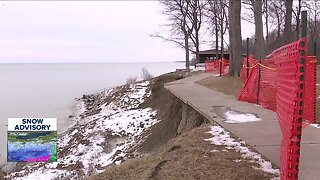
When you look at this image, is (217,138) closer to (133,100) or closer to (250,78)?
(250,78)

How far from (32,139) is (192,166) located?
11.2 ft

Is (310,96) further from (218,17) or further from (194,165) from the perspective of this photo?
(218,17)

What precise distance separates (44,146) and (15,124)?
82cm

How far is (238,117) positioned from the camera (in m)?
9.32

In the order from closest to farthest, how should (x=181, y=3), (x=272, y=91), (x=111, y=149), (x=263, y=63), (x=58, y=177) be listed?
(x=272, y=91), (x=58, y=177), (x=263, y=63), (x=111, y=149), (x=181, y=3)

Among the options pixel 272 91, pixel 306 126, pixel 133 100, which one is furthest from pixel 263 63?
pixel 133 100

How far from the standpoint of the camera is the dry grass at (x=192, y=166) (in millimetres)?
5062

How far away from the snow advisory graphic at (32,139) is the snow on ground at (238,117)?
12.5 ft

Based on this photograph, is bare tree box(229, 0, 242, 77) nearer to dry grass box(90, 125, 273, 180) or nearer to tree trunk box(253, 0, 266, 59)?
tree trunk box(253, 0, 266, 59)

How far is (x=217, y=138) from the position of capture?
23.5 ft

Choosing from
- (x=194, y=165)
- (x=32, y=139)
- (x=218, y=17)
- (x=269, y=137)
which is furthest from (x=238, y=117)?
(x=218, y=17)

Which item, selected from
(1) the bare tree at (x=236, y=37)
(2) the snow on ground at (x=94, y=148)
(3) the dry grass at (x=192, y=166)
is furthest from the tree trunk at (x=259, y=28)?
(3) the dry grass at (x=192, y=166)

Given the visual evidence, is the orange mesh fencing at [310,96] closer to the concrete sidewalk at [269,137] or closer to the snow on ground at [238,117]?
the concrete sidewalk at [269,137]

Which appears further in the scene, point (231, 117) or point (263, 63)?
point (263, 63)
